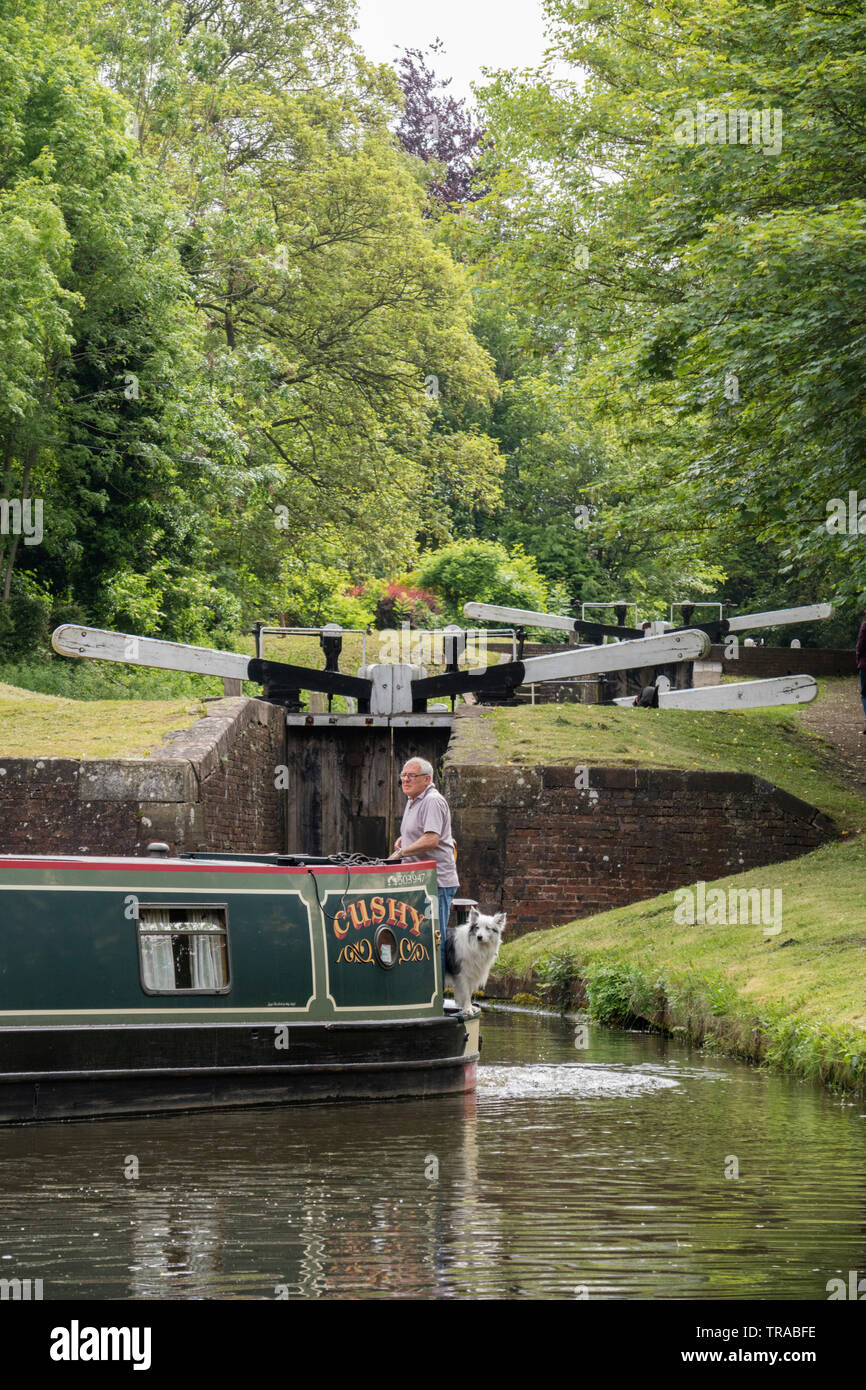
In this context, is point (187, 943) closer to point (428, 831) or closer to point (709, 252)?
point (428, 831)

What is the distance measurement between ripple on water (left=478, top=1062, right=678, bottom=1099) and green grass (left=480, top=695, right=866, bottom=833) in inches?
298

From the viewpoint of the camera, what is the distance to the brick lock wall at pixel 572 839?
17766mm

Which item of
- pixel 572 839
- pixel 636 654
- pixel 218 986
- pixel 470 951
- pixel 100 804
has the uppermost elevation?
pixel 636 654

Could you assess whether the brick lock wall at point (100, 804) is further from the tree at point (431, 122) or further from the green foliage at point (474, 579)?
the tree at point (431, 122)

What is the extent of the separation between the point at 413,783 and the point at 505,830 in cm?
799

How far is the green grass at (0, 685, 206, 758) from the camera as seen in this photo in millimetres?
16766

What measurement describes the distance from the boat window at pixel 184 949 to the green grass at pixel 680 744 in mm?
9070

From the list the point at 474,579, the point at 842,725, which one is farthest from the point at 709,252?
the point at 474,579

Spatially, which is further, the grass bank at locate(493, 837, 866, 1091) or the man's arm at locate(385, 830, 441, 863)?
the grass bank at locate(493, 837, 866, 1091)

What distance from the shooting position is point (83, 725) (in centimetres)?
1828

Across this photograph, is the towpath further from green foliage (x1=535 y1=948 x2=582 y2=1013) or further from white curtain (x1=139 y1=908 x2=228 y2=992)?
white curtain (x1=139 y1=908 x2=228 y2=992)

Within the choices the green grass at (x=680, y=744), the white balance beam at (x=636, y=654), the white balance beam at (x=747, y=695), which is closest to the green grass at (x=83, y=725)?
the green grass at (x=680, y=744)

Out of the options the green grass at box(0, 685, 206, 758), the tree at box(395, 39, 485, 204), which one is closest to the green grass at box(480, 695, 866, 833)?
the green grass at box(0, 685, 206, 758)

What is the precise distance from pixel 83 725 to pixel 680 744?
7505 mm
